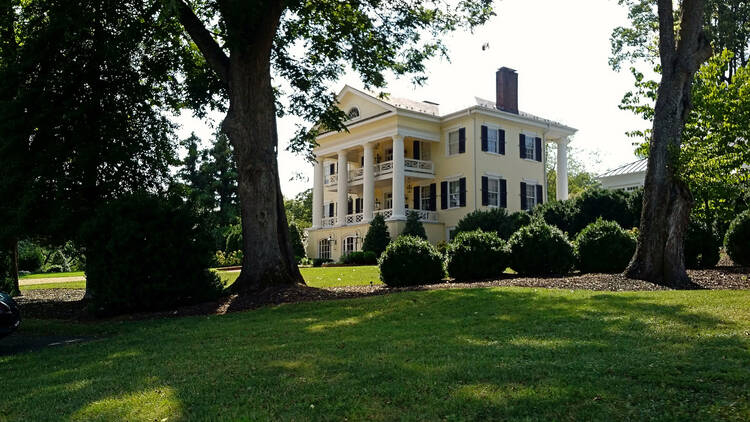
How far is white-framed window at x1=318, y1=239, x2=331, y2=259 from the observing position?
37.2 m

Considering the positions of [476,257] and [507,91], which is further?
[507,91]

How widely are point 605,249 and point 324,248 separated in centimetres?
2508

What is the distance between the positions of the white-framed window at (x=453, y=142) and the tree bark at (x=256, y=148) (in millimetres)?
21361

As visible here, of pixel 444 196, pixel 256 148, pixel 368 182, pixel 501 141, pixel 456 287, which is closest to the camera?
pixel 456 287

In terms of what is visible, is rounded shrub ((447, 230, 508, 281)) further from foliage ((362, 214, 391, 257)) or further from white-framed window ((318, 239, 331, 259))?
white-framed window ((318, 239, 331, 259))

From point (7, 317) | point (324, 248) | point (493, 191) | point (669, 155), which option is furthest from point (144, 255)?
point (324, 248)

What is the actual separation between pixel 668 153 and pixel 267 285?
845 centimetres

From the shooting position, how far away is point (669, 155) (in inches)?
483

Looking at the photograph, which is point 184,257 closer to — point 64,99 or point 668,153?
point 64,99

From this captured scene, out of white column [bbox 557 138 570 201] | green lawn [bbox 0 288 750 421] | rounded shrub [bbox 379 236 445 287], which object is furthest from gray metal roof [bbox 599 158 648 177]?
green lawn [bbox 0 288 750 421]

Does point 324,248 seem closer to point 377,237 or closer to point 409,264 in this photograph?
point 377,237

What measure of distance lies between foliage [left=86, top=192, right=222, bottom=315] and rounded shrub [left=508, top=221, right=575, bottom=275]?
7.06m

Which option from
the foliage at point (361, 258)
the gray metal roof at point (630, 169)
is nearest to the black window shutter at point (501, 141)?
the gray metal roof at point (630, 169)

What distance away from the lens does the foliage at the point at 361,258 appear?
1147 inches
